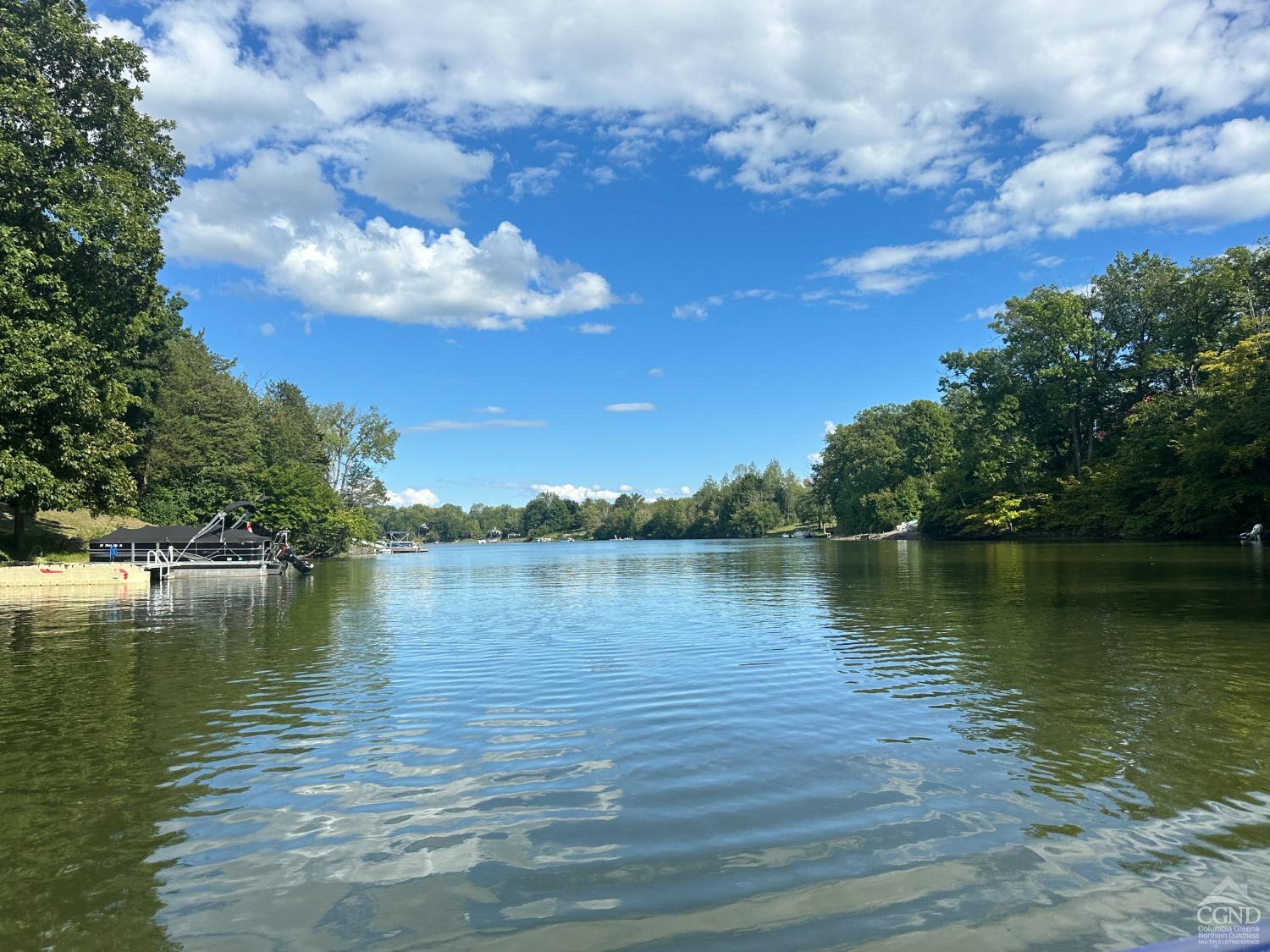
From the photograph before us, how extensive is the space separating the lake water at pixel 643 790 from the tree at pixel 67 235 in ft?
54.5

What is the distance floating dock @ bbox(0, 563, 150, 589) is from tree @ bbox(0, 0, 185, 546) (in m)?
2.79

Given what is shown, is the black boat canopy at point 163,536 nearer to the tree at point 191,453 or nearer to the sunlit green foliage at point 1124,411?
the tree at point 191,453

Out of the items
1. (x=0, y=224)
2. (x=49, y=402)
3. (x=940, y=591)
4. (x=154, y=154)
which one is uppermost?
(x=154, y=154)

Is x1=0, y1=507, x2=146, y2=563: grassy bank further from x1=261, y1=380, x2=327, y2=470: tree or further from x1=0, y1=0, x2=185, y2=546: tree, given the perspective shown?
x1=261, y1=380, x2=327, y2=470: tree

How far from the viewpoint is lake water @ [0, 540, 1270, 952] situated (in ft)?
A: 15.7

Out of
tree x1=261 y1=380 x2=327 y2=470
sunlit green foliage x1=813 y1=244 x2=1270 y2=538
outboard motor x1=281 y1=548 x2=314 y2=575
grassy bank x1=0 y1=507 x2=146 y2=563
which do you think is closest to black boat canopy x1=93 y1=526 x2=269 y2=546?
grassy bank x1=0 y1=507 x2=146 y2=563

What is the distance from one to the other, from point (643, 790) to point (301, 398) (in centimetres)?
11310

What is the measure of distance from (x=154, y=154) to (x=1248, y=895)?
40.7 m

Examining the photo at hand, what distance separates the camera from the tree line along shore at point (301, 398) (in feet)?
93.2

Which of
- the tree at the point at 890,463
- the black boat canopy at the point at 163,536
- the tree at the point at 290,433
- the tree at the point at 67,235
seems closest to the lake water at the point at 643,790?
the tree at the point at 67,235

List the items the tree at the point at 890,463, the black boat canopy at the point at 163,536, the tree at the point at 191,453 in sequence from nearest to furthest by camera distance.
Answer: the black boat canopy at the point at 163,536
the tree at the point at 191,453
the tree at the point at 890,463

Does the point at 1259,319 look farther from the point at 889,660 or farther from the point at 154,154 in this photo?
the point at 154,154

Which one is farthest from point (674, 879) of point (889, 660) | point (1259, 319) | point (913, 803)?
point (1259, 319)

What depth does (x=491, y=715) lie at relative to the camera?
33.7ft
